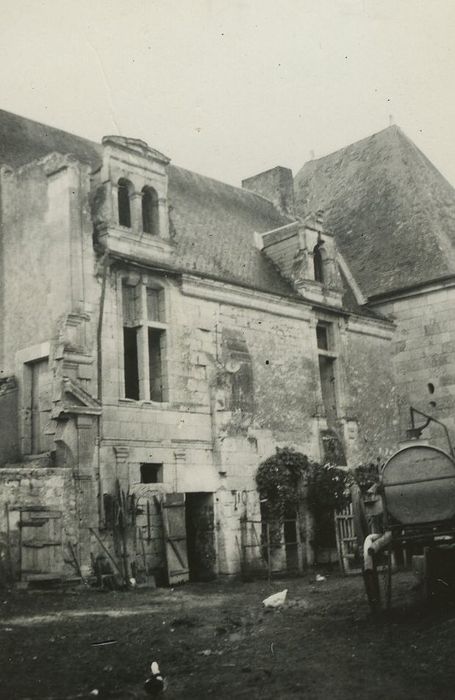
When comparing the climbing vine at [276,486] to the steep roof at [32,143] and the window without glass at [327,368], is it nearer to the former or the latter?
A: the window without glass at [327,368]

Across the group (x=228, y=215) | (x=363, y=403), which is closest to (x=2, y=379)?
(x=228, y=215)

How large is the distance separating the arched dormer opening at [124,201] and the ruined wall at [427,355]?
8.14 m

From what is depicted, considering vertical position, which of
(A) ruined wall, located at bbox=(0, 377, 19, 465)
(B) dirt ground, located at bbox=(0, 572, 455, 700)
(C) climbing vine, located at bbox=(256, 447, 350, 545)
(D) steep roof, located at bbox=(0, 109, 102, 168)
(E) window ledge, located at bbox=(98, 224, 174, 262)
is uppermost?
(D) steep roof, located at bbox=(0, 109, 102, 168)

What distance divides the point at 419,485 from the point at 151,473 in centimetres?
673

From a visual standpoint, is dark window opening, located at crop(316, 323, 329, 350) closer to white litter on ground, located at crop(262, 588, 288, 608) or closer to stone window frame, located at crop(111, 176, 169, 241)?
stone window frame, located at crop(111, 176, 169, 241)

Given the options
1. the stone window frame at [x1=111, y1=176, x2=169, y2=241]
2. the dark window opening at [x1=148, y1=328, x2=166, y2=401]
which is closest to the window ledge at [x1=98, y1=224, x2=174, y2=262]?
the stone window frame at [x1=111, y1=176, x2=169, y2=241]

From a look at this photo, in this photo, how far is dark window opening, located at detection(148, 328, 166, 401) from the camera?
1542cm

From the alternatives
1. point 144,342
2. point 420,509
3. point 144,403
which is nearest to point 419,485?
point 420,509

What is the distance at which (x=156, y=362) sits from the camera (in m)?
15.6

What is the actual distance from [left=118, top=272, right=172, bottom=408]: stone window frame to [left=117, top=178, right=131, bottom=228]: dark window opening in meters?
1.24

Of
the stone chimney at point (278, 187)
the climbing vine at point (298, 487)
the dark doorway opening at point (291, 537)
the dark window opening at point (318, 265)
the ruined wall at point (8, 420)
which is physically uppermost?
the stone chimney at point (278, 187)

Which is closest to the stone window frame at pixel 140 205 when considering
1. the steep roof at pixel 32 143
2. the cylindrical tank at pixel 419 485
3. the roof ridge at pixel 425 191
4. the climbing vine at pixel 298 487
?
the steep roof at pixel 32 143

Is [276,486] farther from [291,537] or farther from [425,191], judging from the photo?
[425,191]

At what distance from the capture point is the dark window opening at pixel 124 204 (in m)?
15.7
